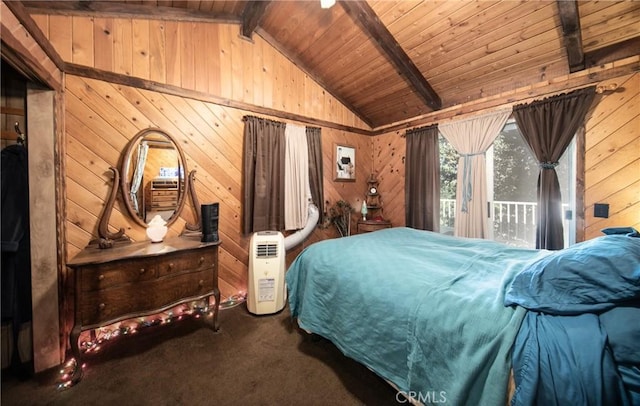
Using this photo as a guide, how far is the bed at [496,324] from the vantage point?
75 centimetres

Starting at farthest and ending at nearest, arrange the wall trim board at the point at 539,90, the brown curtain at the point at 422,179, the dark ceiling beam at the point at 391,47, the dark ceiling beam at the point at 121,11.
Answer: the brown curtain at the point at 422,179 < the dark ceiling beam at the point at 391,47 < the wall trim board at the point at 539,90 < the dark ceiling beam at the point at 121,11

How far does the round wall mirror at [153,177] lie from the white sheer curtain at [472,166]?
3.15m

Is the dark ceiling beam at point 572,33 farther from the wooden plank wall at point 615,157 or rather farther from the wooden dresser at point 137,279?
the wooden dresser at point 137,279

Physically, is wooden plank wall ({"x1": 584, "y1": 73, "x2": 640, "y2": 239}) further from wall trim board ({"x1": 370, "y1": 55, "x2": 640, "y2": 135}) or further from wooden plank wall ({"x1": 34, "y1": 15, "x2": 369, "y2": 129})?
wooden plank wall ({"x1": 34, "y1": 15, "x2": 369, "y2": 129})

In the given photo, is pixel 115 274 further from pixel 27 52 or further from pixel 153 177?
pixel 27 52

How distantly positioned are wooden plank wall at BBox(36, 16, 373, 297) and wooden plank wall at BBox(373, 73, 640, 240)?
9.35 feet

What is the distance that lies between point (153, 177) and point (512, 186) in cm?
425

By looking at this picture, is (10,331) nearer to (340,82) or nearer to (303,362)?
(303,362)

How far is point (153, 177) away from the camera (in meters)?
2.19

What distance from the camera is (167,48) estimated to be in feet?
7.35

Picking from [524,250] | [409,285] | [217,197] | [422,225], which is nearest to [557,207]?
[524,250]

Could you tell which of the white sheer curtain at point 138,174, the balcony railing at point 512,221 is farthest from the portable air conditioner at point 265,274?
the balcony railing at point 512,221

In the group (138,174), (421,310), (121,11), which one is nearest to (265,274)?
(138,174)

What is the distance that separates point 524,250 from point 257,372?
2118 mm
